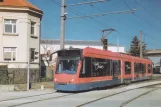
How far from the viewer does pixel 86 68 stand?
22766 millimetres

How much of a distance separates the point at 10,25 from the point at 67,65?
15.3 meters

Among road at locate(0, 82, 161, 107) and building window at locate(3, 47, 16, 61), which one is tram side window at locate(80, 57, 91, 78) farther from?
building window at locate(3, 47, 16, 61)

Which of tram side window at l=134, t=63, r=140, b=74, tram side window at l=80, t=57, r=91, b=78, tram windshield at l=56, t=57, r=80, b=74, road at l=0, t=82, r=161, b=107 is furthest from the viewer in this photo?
tram side window at l=134, t=63, r=140, b=74

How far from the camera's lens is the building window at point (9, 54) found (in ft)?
116

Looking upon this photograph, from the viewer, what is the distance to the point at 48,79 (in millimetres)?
36500

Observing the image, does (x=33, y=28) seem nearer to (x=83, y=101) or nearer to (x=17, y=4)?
(x=17, y=4)

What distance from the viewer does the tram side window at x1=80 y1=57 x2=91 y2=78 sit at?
2238cm

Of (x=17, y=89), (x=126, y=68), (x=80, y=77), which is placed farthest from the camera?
(x=126, y=68)

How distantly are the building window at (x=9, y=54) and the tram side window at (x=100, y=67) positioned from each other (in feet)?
41.6

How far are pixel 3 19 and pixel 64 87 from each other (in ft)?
52.7

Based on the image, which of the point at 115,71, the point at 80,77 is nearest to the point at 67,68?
the point at 80,77

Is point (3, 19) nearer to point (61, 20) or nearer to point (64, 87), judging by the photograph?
point (61, 20)

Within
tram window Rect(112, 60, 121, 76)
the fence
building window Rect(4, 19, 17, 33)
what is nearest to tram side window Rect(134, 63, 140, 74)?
tram window Rect(112, 60, 121, 76)

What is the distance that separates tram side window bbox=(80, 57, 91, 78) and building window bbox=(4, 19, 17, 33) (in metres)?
15.2
